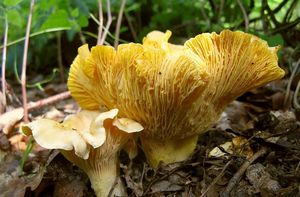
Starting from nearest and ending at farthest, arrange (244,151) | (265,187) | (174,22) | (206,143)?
(265,187) → (244,151) → (206,143) → (174,22)

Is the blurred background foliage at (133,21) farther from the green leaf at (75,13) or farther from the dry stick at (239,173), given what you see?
the dry stick at (239,173)

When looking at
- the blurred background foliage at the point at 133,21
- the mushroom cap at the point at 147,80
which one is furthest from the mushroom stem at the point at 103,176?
the blurred background foliage at the point at 133,21

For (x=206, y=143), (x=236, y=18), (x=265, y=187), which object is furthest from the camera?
(x=236, y=18)

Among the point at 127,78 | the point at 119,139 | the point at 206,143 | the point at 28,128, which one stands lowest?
the point at 206,143

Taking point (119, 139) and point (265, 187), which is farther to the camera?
point (119, 139)

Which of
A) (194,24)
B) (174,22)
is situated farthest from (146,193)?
(174,22)

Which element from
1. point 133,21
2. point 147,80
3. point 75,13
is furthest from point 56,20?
point 133,21

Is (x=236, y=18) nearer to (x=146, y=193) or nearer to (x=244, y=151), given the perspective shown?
(x=244, y=151)
